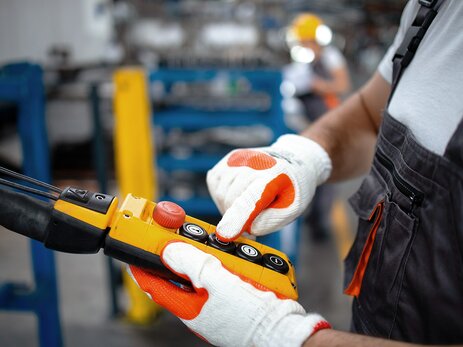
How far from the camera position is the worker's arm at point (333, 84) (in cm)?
388

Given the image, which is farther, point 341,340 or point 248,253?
point 248,253

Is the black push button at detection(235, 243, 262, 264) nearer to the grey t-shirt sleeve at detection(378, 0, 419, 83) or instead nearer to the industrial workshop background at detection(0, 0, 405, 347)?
the grey t-shirt sleeve at detection(378, 0, 419, 83)

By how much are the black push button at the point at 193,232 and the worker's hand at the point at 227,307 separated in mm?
56

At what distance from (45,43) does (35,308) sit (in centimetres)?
487

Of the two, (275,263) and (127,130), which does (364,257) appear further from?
(127,130)

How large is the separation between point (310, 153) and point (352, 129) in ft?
0.73

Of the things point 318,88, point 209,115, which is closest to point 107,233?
point 209,115

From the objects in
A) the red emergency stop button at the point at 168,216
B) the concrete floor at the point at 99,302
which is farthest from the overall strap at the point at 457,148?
the concrete floor at the point at 99,302

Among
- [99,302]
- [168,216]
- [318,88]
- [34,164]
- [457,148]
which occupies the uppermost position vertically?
[457,148]

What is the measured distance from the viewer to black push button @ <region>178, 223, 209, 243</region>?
887 millimetres

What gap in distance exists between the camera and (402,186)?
2.73ft

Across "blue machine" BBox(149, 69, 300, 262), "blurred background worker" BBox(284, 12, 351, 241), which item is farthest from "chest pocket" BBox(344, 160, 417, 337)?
"blurred background worker" BBox(284, 12, 351, 241)

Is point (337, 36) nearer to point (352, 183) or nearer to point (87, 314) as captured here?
point (352, 183)

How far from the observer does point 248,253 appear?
887 mm
